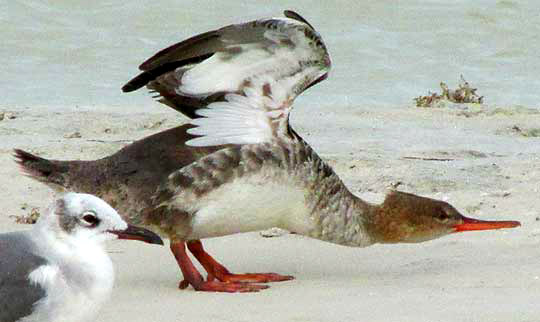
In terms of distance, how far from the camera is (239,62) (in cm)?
823

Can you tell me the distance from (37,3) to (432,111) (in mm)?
7801

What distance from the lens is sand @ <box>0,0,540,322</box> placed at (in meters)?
7.51

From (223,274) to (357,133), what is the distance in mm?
3999

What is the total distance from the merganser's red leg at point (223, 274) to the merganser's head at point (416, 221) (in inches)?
26.2

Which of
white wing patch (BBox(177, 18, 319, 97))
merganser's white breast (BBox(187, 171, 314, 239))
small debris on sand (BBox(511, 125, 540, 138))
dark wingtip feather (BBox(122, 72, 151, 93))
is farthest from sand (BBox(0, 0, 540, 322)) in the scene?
white wing patch (BBox(177, 18, 319, 97))

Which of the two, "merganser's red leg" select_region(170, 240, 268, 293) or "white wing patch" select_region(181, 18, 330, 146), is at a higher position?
"white wing patch" select_region(181, 18, 330, 146)

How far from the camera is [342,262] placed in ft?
28.8

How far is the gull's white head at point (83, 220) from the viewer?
6.03m

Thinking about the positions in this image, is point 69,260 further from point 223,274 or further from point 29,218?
point 29,218

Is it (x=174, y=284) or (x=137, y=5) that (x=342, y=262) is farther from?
(x=137, y=5)

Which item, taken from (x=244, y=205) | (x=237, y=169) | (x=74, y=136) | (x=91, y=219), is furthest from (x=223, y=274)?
(x=74, y=136)

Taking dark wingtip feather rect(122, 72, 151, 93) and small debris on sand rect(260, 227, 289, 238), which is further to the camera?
small debris on sand rect(260, 227, 289, 238)

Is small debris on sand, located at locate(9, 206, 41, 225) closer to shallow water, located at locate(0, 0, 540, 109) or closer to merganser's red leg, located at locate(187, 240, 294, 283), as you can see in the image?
merganser's red leg, located at locate(187, 240, 294, 283)

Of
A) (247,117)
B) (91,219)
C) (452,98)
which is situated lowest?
(452,98)
